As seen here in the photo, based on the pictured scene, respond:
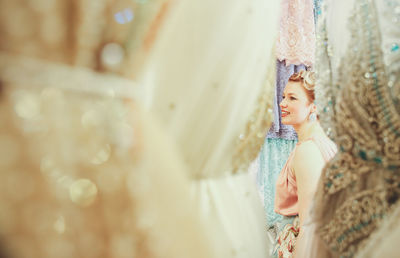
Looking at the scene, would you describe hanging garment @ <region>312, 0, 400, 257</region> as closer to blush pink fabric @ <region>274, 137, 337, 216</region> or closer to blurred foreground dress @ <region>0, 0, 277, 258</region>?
blurred foreground dress @ <region>0, 0, 277, 258</region>

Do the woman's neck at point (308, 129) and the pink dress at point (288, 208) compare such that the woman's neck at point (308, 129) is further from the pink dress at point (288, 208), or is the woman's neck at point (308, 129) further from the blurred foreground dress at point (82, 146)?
the blurred foreground dress at point (82, 146)

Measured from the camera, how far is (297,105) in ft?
5.04

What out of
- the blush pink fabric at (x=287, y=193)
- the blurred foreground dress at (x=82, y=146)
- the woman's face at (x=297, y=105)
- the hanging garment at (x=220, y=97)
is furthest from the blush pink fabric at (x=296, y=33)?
the blurred foreground dress at (x=82, y=146)

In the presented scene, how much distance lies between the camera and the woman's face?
5.02ft

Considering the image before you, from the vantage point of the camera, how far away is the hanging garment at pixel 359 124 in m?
0.67

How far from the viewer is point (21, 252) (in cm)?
29

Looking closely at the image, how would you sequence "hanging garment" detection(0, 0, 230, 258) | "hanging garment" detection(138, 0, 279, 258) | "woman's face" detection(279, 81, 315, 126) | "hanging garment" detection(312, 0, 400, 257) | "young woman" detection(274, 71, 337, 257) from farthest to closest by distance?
"woman's face" detection(279, 81, 315, 126), "young woman" detection(274, 71, 337, 257), "hanging garment" detection(312, 0, 400, 257), "hanging garment" detection(138, 0, 279, 258), "hanging garment" detection(0, 0, 230, 258)

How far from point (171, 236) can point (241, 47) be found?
0.39m

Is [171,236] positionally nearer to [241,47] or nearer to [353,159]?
[241,47]

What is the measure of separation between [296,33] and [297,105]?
90cm

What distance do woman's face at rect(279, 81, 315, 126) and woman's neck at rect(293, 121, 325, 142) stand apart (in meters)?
0.02

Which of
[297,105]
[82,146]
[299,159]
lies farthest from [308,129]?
[82,146]

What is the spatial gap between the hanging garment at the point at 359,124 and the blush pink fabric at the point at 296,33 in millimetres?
1471

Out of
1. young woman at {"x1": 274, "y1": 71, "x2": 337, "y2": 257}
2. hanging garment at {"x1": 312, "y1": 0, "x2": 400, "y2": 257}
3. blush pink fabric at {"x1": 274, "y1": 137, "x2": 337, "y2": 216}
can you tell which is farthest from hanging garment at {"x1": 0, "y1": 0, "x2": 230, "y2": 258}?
blush pink fabric at {"x1": 274, "y1": 137, "x2": 337, "y2": 216}
